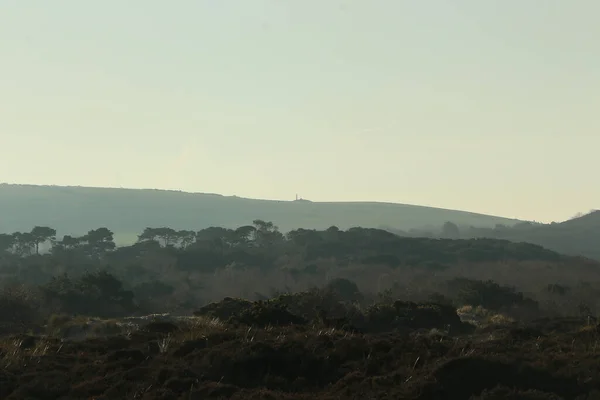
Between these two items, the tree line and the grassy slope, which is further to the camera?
the grassy slope

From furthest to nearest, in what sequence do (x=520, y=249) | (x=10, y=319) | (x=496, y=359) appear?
(x=520, y=249) → (x=10, y=319) → (x=496, y=359)

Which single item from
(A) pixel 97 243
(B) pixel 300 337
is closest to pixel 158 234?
(A) pixel 97 243

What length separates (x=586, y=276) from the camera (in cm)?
5750

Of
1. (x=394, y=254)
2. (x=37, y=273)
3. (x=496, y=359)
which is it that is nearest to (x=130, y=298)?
(x=37, y=273)

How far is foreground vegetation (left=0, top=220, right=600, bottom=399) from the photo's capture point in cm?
Answer: 1449

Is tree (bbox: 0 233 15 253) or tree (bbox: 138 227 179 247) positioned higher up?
tree (bbox: 138 227 179 247)

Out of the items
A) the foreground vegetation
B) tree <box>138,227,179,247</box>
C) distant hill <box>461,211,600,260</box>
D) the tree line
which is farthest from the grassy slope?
tree <box>138,227,179,247</box>

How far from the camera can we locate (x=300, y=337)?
60.7ft

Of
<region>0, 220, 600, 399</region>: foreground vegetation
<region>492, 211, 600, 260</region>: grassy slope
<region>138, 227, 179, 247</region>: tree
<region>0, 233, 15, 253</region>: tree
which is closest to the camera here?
<region>0, 220, 600, 399</region>: foreground vegetation

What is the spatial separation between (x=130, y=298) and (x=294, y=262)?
32104mm

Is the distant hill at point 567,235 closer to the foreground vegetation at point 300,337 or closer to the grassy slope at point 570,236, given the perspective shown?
the grassy slope at point 570,236

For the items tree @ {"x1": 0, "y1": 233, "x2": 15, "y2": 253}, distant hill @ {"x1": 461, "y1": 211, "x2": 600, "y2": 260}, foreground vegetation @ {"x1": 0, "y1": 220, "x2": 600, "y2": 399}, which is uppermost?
distant hill @ {"x1": 461, "y1": 211, "x2": 600, "y2": 260}

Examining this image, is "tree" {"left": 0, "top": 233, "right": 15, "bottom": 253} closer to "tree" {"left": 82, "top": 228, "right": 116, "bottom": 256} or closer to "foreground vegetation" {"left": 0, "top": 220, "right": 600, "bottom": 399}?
"tree" {"left": 82, "top": 228, "right": 116, "bottom": 256}

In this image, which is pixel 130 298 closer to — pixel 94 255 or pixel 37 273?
pixel 37 273
